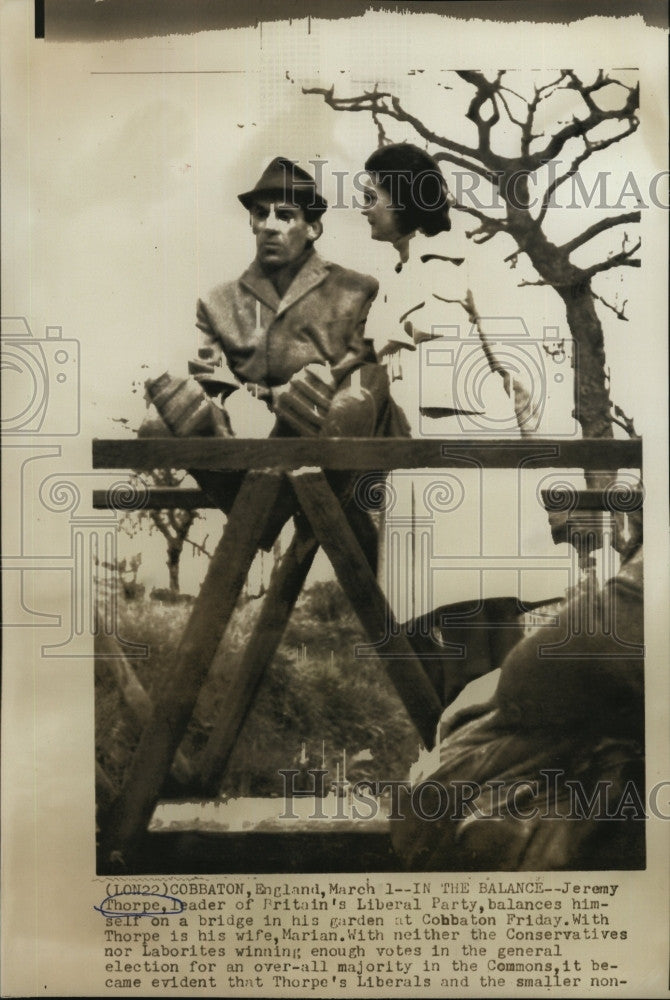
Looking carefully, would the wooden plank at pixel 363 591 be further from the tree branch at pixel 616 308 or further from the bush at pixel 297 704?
the tree branch at pixel 616 308

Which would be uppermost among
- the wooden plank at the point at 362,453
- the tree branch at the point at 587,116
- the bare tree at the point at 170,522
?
the tree branch at the point at 587,116

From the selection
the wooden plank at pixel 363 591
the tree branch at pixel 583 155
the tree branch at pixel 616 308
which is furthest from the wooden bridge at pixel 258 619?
the tree branch at pixel 583 155

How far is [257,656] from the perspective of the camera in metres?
1.44

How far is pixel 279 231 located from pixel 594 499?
701 millimetres

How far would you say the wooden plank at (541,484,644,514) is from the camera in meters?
1.46

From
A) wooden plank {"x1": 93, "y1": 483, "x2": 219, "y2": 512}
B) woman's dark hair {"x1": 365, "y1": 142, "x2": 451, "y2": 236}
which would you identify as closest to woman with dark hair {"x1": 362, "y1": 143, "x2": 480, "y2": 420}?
woman's dark hair {"x1": 365, "y1": 142, "x2": 451, "y2": 236}

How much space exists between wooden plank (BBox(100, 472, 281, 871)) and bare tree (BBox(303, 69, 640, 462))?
56 cm

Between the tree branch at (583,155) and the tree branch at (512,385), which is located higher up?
the tree branch at (583,155)

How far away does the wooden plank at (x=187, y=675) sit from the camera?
1.44 metres

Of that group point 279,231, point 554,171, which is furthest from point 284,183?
point 554,171

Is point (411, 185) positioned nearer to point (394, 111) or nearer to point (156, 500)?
point (394, 111)

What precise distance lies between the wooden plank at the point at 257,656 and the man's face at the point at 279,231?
1.52 feet

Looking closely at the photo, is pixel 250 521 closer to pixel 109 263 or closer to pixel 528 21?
pixel 109 263

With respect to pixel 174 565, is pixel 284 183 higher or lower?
higher
